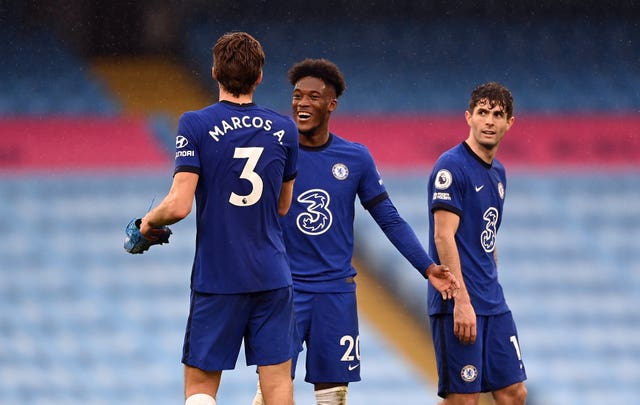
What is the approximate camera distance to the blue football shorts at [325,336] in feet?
18.6

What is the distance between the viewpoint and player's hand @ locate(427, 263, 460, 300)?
5398mm

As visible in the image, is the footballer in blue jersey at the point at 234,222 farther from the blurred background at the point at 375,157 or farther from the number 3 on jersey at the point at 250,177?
the blurred background at the point at 375,157

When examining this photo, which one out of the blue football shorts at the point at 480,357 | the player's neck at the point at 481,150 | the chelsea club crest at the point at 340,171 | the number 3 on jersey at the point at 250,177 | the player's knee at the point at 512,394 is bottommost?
the player's knee at the point at 512,394

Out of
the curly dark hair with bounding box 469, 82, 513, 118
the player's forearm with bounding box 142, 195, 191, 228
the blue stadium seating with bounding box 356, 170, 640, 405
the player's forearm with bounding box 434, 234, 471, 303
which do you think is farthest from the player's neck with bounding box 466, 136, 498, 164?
the blue stadium seating with bounding box 356, 170, 640, 405

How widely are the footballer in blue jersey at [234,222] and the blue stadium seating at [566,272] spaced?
511 cm

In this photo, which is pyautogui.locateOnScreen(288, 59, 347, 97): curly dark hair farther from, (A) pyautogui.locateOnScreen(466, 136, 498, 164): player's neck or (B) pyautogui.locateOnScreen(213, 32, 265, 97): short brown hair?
(B) pyautogui.locateOnScreen(213, 32, 265, 97): short brown hair

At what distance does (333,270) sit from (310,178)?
48 cm

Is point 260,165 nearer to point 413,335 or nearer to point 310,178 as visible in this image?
point 310,178

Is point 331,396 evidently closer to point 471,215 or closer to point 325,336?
point 325,336

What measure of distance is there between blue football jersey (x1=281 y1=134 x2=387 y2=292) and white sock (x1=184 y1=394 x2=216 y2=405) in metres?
1.31

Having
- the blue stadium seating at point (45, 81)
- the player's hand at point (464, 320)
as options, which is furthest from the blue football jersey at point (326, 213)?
the blue stadium seating at point (45, 81)

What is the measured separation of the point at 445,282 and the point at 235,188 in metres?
1.44

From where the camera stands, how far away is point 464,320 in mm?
5496

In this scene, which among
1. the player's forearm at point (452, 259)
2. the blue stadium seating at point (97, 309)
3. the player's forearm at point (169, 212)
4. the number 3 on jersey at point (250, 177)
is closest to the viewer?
the player's forearm at point (169, 212)
